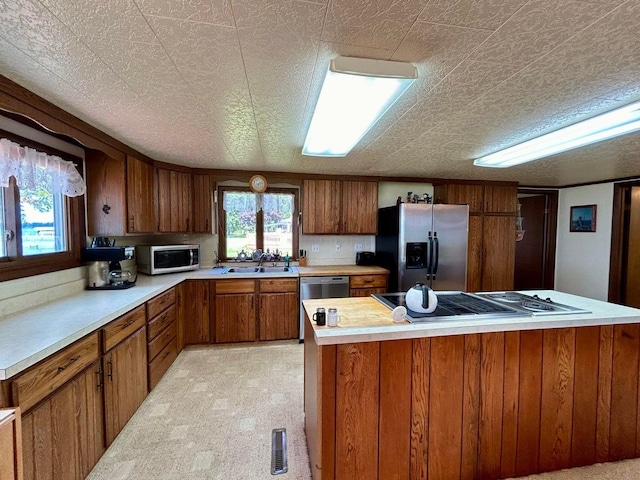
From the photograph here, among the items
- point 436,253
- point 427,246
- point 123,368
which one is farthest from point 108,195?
point 436,253

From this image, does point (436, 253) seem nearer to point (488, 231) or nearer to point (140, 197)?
point (488, 231)

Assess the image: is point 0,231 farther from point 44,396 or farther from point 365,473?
point 365,473

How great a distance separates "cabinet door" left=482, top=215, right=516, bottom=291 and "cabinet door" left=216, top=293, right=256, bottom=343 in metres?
3.49

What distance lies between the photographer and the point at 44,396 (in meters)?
1.29

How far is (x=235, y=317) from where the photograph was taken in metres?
3.42

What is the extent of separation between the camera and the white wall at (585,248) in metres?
4.26

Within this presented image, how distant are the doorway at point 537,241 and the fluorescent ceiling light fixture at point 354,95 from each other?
171 inches

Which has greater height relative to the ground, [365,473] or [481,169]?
[481,169]

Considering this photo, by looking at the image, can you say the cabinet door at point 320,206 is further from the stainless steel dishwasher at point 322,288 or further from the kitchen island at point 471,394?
the kitchen island at point 471,394

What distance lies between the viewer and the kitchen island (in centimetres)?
146

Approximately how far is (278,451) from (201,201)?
296cm

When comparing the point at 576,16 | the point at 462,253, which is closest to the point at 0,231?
the point at 576,16

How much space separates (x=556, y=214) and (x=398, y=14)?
5617 millimetres

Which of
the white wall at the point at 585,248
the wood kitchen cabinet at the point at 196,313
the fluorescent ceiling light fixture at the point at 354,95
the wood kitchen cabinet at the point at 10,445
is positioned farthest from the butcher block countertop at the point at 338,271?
the white wall at the point at 585,248
